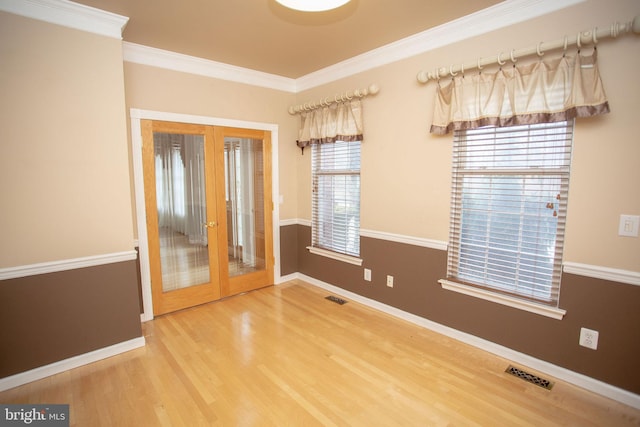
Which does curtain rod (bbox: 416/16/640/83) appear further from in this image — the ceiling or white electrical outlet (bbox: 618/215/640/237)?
white electrical outlet (bbox: 618/215/640/237)

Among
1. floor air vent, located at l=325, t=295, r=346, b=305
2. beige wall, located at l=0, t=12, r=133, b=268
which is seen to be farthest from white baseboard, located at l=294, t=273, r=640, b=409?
beige wall, located at l=0, t=12, r=133, b=268

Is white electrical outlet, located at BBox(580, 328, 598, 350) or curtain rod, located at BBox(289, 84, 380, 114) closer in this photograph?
white electrical outlet, located at BBox(580, 328, 598, 350)

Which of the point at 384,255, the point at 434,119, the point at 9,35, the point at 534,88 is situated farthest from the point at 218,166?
the point at 534,88

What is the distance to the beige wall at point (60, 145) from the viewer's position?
220cm

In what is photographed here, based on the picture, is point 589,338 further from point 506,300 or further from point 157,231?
point 157,231

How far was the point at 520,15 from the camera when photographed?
2316 mm

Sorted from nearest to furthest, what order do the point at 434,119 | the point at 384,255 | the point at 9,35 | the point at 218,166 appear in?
the point at 9,35 < the point at 434,119 < the point at 384,255 < the point at 218,166

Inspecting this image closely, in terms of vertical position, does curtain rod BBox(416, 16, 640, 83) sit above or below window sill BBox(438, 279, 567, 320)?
above

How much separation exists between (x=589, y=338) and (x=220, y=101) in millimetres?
3959

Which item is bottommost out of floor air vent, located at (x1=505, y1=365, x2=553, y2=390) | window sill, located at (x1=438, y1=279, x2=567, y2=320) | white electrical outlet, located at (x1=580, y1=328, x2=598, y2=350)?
floor air vent, located at (x1=505, y1=365, x2=553, y2=390)

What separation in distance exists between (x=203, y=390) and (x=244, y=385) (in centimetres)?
28

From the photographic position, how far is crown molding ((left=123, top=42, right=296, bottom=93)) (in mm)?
3045

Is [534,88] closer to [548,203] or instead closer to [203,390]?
[548,203]

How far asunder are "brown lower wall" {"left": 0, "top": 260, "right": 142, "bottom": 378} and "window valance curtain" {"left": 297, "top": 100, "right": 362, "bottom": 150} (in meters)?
2.40
